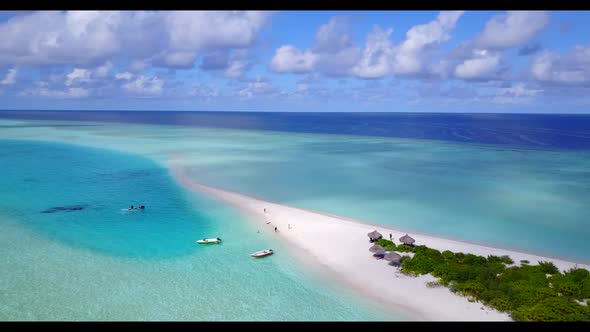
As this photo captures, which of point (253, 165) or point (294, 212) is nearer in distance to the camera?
point (294, 212)

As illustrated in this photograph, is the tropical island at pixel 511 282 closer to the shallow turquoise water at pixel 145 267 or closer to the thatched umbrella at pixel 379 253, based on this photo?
the thatched umbrella at pixel 379 253

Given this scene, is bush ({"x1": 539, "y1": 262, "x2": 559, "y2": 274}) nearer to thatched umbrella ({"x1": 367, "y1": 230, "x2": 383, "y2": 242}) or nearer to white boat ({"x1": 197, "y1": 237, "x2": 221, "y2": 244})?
thatched umbrella ({"x1": 367, "y1": 230, "x2": 383, "y2": 242})

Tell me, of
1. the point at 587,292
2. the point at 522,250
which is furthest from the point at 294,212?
the point at 587,292

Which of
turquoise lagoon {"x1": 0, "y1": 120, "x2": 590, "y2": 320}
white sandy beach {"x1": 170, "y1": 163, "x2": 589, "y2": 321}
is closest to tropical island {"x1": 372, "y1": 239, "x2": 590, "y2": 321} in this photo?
white sandy beach {"x1": 170, "y1": 163, "x2": 589, "y2": 321}

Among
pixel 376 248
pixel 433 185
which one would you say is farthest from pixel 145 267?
pixel 433 185

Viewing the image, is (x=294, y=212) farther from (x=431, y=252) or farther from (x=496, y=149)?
(x=496, y=149)

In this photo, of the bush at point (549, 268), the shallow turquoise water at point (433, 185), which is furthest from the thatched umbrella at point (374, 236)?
the bush at point (549, 268)
